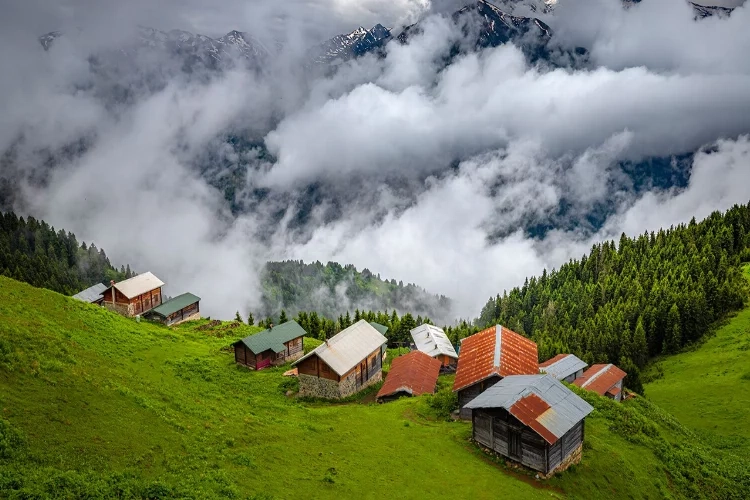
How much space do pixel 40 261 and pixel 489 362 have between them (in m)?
161

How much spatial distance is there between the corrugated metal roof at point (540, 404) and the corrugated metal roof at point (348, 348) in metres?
22.2

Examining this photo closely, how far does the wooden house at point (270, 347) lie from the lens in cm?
7256

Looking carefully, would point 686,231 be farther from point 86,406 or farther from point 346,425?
point 86,406

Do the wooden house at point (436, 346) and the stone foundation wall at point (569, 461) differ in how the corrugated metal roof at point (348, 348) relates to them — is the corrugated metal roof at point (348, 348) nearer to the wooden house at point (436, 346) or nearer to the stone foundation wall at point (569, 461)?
the wooden house at point (436, 346)

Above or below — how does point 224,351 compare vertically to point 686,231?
below

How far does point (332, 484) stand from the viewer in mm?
31016

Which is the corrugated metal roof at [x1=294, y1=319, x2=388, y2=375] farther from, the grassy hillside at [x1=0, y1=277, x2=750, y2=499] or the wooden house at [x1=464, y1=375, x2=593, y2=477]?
the wooden house at [x1=464, y1=375, x2=593, y2=477]

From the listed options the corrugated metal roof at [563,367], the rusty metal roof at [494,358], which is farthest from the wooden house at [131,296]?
the corrugated metal roof at [563,367]

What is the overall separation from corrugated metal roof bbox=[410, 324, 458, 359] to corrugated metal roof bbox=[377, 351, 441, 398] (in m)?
15.1

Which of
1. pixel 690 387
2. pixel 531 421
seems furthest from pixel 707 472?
pixel 690 387

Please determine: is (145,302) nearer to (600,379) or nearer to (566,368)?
(566,368)

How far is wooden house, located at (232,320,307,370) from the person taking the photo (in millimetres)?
72562

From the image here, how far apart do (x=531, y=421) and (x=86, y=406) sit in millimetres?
30556

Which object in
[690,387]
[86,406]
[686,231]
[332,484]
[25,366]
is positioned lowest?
[690,387]
